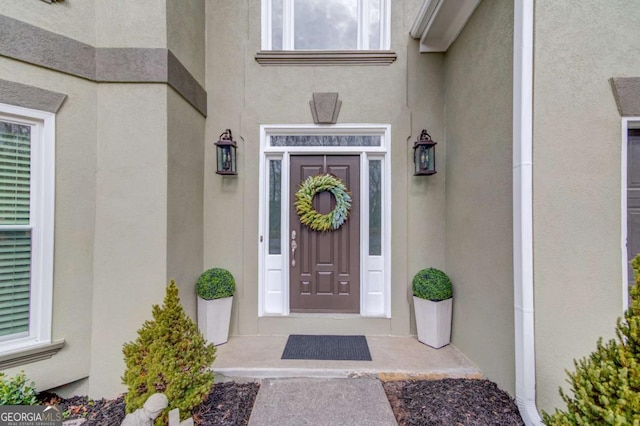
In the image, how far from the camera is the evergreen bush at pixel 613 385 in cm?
124

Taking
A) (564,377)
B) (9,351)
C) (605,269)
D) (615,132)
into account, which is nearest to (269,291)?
(9,351)

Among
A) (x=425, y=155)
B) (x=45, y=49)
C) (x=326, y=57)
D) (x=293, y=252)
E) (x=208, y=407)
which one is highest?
(x=326, y=57)

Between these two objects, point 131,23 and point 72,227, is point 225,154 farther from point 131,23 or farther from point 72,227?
point 72,227

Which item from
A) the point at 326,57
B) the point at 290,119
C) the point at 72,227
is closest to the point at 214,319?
the point at 72,227

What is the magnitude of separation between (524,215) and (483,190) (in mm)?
566

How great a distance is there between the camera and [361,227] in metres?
3.47

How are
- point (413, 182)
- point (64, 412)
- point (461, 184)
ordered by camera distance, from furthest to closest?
point (413, 182), point (461, 184), point (64, 412)

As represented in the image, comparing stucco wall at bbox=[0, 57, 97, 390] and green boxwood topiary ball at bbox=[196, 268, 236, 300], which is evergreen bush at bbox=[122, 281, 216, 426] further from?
green boxwood topiary ball at bbox=[196, 268, 236, 300]

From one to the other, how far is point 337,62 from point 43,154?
3.06 m

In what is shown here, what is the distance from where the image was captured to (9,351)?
208 centimetres

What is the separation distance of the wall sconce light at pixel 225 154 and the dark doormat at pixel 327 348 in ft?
6.94

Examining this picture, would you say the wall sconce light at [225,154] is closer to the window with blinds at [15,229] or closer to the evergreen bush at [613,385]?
the window with blinds at [15,229]

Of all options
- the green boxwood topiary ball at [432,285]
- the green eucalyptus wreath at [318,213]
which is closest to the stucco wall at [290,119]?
the green boxwood topiary ball at [432,285]

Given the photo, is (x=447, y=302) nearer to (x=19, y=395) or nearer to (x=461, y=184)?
(x=461, y=184)
